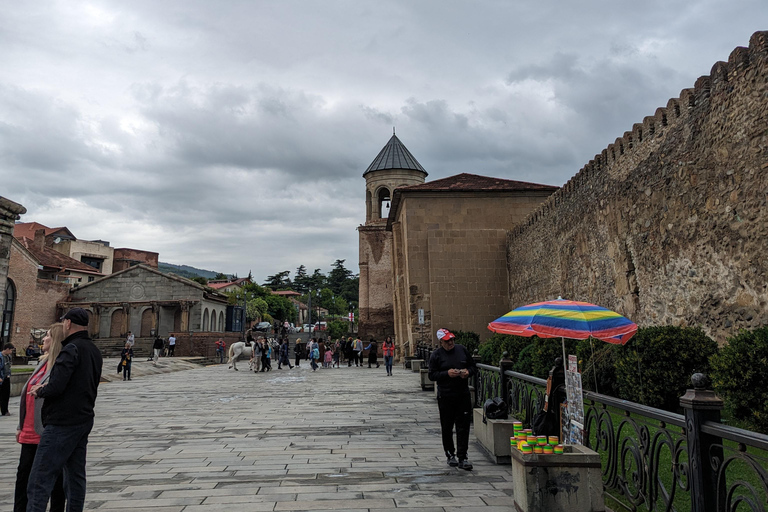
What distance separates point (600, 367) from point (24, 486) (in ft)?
27.8

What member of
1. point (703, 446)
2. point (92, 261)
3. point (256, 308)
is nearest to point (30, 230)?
point (92, 261)

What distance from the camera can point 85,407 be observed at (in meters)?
3.90

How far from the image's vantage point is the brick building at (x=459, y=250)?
24766mm

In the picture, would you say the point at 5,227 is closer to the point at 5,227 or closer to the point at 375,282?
the point at 5,227

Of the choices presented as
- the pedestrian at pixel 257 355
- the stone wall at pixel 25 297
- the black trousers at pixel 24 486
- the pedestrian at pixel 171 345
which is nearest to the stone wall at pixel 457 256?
the pedestrian at pixel 257 355

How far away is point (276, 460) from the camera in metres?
6.29

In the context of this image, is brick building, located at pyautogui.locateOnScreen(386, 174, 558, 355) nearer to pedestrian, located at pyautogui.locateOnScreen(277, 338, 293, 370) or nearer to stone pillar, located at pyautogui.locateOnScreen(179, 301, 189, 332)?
pedestrian, located at pyautogui.locateOnScreen(277, 338, 293, 370)

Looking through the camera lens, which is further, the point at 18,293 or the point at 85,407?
the point at 18,293

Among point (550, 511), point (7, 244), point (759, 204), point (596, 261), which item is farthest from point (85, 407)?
point (596, 261)

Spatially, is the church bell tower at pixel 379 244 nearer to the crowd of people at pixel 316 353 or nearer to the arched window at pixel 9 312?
the crowd of people at pixel 316 353

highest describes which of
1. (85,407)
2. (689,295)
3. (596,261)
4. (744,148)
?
(744,148)

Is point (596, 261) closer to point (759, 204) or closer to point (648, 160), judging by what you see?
point (648, 160)

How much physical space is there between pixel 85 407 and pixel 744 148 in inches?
392

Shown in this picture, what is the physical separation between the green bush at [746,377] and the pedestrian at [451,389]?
2.87 meters
